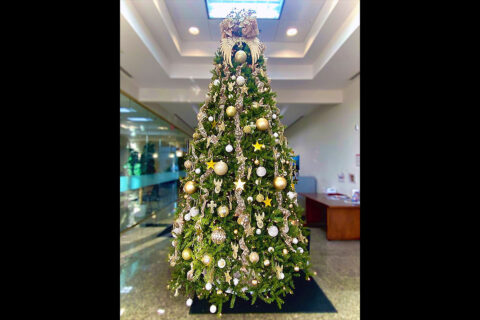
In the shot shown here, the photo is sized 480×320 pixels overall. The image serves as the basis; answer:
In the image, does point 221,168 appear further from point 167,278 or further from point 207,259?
point 167,278

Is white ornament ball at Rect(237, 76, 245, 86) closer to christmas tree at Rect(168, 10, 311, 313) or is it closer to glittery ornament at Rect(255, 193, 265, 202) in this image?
christmas tree at Rect(168, 10, 311, 313)

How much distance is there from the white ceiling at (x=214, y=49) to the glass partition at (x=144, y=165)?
0.55 m

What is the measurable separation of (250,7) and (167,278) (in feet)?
9.36

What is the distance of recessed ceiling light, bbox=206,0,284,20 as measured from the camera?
187cm

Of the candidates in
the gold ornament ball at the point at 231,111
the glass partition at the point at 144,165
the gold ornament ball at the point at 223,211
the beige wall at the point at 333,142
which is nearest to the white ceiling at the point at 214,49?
the beige wall at the point at 333,142

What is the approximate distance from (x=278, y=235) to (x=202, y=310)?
0.76 meters

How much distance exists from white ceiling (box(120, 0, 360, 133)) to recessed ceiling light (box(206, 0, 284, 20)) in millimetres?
85

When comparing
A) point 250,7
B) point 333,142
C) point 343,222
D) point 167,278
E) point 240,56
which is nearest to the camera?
point 240,56

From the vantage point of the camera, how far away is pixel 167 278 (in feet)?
5.58

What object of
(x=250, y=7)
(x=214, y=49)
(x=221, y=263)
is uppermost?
(x=214, y=49)

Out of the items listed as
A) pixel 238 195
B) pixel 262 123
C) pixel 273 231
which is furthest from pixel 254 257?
pixel 262 123

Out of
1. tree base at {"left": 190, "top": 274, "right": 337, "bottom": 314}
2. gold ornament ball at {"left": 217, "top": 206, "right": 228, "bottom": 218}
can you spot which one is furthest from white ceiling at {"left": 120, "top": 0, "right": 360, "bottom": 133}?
tree base at {"left": 190, "top": 274, "right": 337, "bottom": 314}

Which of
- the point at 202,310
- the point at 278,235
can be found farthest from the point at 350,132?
the point at 202,310
